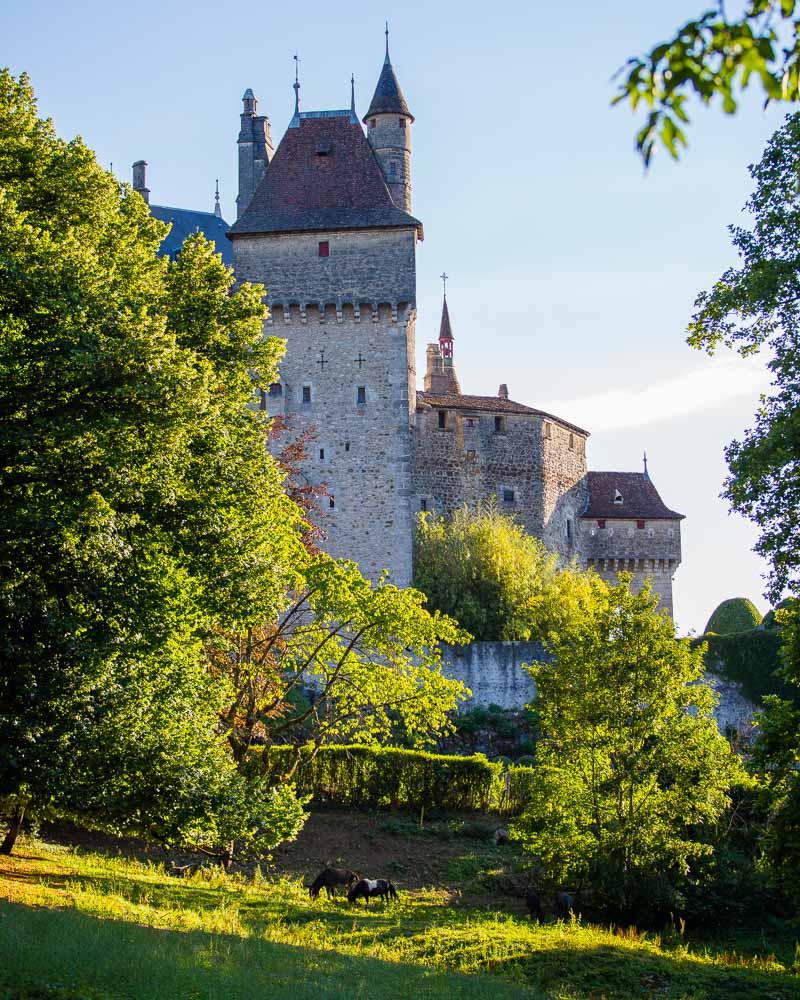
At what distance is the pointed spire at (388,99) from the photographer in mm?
42750

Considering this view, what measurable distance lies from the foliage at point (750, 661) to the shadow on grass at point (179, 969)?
2261 centimetres

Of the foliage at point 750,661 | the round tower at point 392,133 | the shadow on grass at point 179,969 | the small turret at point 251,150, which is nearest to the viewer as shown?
the shadow on grass at point 179,969

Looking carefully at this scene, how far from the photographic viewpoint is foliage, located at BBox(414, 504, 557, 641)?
125ft

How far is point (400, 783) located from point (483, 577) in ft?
33.7

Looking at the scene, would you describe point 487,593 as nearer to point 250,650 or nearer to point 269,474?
point 250,650

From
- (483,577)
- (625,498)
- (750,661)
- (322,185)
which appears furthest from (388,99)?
(750,661)

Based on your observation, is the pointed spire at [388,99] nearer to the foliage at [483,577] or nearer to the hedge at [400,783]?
the foliage at [483,577]

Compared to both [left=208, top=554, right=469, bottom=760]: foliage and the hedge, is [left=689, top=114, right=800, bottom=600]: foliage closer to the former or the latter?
[left=208, top=554, right=469, bottom=760]: foliage

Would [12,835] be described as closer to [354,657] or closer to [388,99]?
[354,657]

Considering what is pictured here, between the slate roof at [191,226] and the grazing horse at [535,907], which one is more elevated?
the slate roof at [191,226]

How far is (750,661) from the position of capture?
116 feet

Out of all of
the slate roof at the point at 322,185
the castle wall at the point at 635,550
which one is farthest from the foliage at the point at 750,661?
the slate roof at the point at 322,185

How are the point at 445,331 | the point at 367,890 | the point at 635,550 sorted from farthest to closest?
1. the point at 445,331
2. the point at 635,550
3. the point at 367,890

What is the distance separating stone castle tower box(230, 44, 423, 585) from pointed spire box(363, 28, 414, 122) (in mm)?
2417
